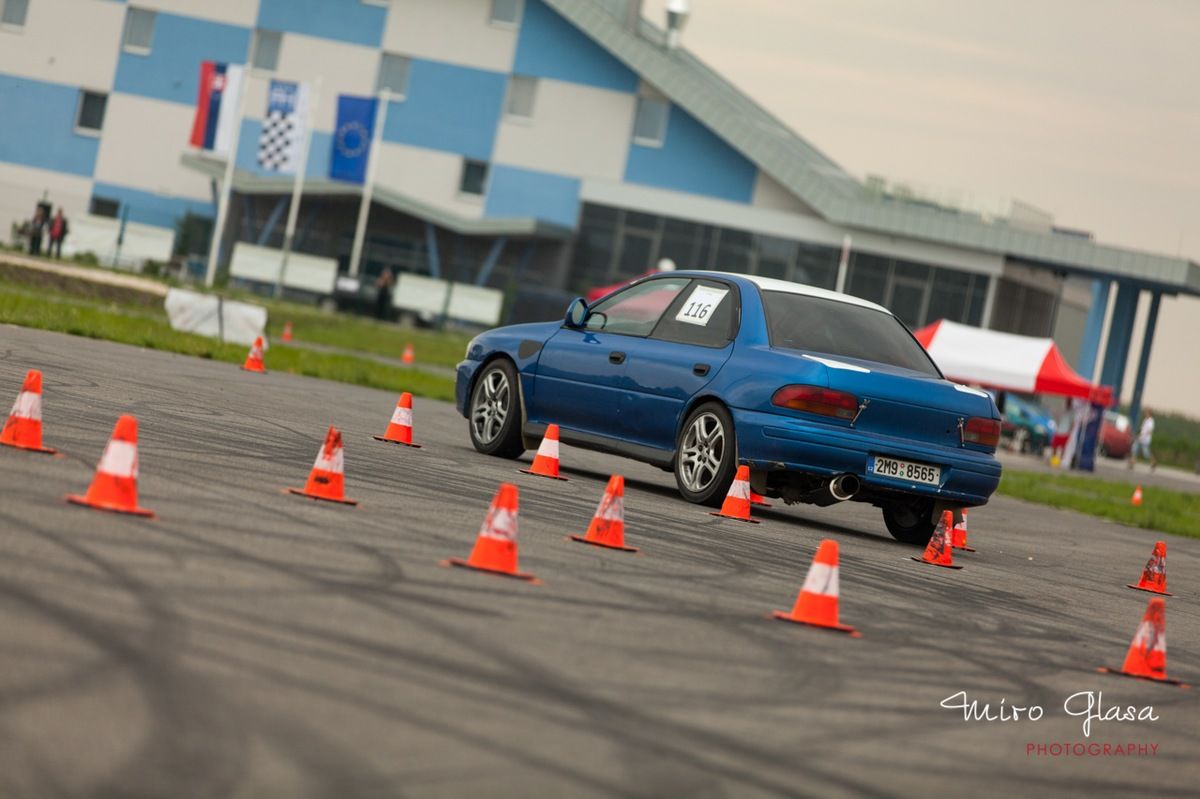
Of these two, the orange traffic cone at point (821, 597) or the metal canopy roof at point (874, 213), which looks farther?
the metal canopy roof at point (874, 213)

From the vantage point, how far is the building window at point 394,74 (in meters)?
56.0

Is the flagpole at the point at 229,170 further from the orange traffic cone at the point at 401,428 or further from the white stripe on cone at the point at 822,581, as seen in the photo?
the white stripe on cone at the point at 822,581

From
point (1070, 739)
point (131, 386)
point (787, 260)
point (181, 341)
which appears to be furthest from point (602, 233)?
point (1070, 739)

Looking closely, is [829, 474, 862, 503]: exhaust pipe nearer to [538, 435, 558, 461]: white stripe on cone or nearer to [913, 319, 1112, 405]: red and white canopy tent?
[538, 435, 558, 461]: white stripe on cone

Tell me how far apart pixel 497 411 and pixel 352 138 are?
34.2m

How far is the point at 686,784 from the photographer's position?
4.90m

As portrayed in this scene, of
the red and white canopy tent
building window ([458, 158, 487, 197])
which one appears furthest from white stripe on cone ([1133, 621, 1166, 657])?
building window ([458, 158, 487, 197])

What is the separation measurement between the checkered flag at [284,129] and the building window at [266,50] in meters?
13.2

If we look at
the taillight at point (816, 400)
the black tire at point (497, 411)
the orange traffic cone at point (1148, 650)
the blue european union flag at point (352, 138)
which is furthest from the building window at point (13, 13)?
the orange traffic cone at point (1148, 650)

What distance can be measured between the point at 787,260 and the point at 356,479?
4388 cm

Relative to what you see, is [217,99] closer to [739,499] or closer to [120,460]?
[739,499]

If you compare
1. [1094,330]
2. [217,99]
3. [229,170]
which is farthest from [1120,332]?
[217,99]

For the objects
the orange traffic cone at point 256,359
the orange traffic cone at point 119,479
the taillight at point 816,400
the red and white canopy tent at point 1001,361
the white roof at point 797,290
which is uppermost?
the red and white canopy tent at point 1001,361

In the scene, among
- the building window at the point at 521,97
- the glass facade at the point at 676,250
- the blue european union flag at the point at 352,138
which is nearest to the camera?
the blue european union flag at the point at 352,138
